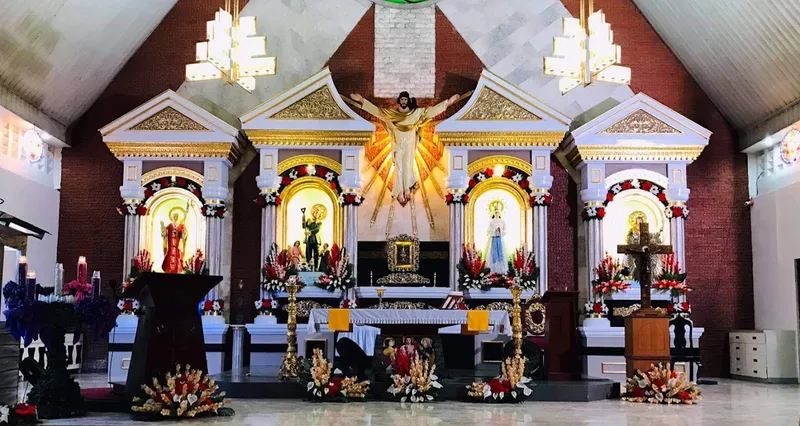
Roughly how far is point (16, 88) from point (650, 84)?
11036 mm

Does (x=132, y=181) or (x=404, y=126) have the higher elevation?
(x=404, y=126)

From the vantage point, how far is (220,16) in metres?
14.9

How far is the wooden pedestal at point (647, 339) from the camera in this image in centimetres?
1228

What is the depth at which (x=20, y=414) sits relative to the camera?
8.88 meters

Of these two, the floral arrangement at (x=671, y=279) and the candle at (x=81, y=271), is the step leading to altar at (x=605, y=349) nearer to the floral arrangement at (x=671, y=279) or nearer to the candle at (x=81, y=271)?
the floral arrangement at (x=671, y=279)

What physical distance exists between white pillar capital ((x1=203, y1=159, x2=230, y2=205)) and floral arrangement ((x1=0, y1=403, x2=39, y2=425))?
802 cm

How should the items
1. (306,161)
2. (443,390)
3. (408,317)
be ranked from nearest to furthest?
(443,390) < (408,317) < (306,161)

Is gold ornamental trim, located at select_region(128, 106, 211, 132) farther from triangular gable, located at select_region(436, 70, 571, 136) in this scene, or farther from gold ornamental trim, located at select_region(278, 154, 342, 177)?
triangular gable, located at select_region(436, 70, 571, 136)

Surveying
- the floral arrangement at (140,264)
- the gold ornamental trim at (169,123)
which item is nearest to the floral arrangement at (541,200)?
the gold ornamental trim at (169,123)

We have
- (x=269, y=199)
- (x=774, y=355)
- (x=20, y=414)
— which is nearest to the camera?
(x=20, y=414)

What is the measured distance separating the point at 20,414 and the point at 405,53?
36.0 feet

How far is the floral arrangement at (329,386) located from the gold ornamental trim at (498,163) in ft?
20.5

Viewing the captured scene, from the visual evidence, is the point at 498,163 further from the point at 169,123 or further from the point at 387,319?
the point at 169,123

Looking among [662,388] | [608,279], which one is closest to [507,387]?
[662,388]
